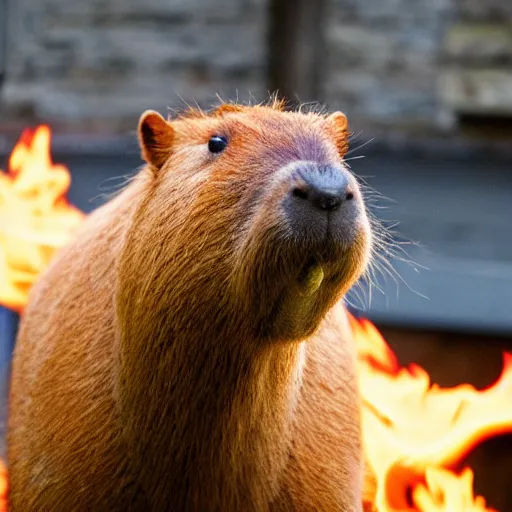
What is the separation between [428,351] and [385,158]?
4.93 meters

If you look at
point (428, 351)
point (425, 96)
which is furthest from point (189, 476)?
point (425, 96)

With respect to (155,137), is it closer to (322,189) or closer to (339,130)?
(339,130)

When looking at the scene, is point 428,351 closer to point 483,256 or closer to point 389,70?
point 483,256

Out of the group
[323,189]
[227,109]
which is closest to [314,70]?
[227,109]

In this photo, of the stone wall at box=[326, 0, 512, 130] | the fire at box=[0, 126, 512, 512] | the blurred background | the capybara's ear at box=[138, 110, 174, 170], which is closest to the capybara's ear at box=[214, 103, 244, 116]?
the capybara's ear at box=[138, 110, 174, 170]

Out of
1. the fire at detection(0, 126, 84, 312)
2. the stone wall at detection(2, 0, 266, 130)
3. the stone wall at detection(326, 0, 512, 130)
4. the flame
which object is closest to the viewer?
the flame

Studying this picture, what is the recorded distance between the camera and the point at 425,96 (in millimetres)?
10625

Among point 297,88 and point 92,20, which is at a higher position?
point 92,20

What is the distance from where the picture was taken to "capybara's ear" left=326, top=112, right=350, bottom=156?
8.46 feet

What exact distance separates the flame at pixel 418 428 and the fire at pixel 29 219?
127cm

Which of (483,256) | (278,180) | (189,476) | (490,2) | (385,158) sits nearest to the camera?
(278,180)

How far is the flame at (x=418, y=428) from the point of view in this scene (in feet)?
11.5

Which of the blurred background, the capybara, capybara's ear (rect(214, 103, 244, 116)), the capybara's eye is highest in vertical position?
the blurred background

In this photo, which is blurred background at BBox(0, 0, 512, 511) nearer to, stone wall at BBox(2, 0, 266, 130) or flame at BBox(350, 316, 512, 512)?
stone wall at BBox(2, 0, 266, 130)
